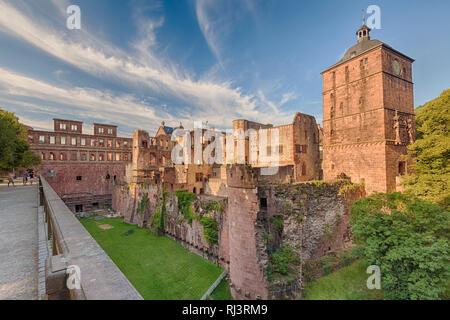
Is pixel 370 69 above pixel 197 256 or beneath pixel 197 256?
above

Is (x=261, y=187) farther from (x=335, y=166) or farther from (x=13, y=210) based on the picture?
(x=13, y=210)

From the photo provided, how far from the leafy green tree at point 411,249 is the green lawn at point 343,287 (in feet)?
4.67

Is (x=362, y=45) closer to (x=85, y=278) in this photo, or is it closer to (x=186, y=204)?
(x=186, y=204)

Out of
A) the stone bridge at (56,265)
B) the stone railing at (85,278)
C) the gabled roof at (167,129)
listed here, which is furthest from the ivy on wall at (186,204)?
the gabled roof at (167,129)

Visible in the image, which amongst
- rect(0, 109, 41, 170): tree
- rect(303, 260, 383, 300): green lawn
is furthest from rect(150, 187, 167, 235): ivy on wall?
rect(303, 260, 383, 300): green lawn

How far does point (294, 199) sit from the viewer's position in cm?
1435

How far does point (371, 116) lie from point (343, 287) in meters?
16.5

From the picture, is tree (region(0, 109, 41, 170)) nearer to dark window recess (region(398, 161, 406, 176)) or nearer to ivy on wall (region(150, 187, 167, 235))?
ivy on wall (region(150, 187, 167, 235))

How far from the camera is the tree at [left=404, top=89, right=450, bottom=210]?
14836 millimetres

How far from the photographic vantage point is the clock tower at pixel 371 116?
1934cm

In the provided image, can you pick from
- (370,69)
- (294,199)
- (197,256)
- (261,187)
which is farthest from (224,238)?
(370,69)

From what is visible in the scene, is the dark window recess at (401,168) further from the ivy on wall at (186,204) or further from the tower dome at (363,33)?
the ivy on wall at (186,204)

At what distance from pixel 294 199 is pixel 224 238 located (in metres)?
6.39

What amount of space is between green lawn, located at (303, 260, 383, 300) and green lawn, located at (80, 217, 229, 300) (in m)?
6.18
